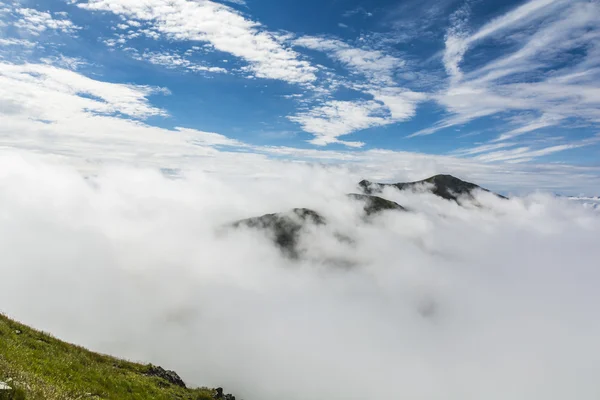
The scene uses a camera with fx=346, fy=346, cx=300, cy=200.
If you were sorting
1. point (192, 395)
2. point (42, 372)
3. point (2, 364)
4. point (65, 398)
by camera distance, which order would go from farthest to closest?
point (192, 395), point (42, 372), point (2, 364), point (65, 398)

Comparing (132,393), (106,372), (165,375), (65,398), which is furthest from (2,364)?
(165,375)

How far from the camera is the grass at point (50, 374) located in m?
14.7

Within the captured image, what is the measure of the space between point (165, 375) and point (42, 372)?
87.3ft

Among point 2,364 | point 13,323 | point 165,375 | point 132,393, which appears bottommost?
point 165,375

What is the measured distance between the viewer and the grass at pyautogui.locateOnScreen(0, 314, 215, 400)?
48.1 feet

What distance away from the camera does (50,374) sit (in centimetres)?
2059

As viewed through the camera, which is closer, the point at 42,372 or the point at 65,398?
the point at 65,398

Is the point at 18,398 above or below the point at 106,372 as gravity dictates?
above

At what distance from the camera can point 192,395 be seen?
38438 millimetres

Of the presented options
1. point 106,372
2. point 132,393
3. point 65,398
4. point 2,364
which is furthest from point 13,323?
point 65,398

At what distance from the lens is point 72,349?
31.1 meters

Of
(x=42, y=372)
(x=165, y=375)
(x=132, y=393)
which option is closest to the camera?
(x=42, y=372)

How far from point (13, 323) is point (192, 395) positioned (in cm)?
1898

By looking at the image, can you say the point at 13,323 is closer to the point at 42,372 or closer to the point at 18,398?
the point at 42,372
